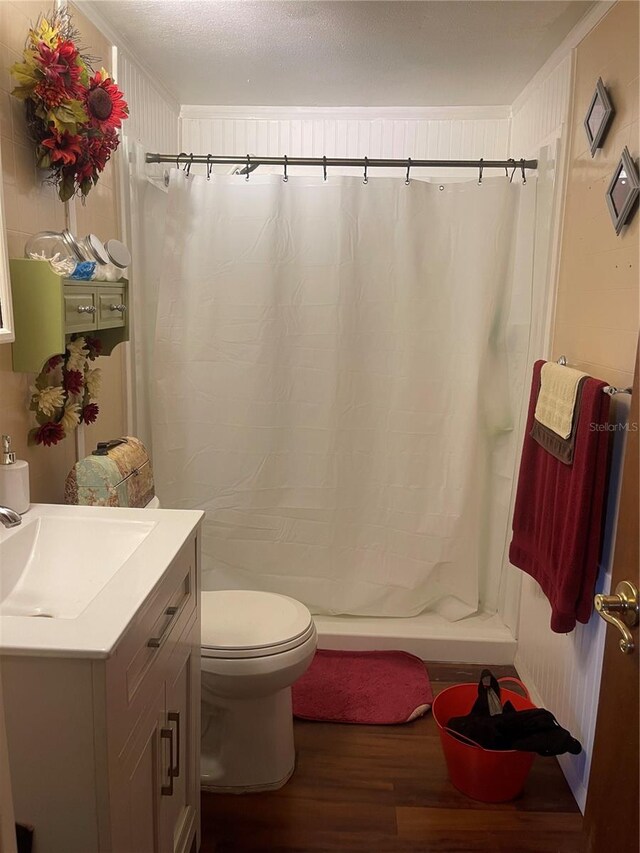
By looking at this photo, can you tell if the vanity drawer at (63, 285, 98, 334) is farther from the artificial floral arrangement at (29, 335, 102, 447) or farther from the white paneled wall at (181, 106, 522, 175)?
the white paneled wall at (181, 106, 522, 175)

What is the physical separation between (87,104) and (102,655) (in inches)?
52.2

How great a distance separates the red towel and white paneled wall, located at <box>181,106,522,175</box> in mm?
1556

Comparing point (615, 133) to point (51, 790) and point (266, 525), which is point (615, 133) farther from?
point (51, 790)

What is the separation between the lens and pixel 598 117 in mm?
1900

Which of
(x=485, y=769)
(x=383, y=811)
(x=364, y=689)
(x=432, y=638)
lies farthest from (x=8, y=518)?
(x=432, y=638)

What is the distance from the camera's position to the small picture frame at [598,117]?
1833mm

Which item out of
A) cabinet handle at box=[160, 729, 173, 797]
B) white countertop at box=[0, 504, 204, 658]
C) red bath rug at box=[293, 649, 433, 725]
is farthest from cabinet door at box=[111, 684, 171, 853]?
red bath rug at box=[293, 649, 433, 725]

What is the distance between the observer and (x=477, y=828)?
1.83m

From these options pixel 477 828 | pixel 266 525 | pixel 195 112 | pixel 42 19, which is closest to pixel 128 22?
pixel 42 19

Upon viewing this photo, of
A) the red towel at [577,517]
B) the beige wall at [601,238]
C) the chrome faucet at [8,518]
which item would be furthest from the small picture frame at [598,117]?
the chrome faucet at [8,518]

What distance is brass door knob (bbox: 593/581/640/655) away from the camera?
1.00 m

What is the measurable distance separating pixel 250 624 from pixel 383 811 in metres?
0.62

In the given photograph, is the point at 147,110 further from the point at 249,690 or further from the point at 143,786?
the point at 143,786

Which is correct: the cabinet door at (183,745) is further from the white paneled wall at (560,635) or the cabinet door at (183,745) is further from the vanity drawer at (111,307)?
the white paneled wall at (560,635)
